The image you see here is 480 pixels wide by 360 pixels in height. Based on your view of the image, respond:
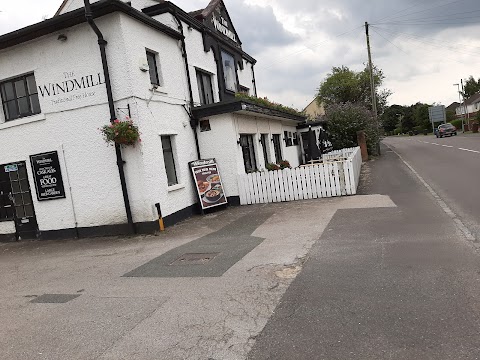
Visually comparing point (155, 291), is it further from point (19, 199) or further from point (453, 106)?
point (453, 106)

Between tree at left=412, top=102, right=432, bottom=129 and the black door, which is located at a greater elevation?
tree at left=412, top=102, right=432, bottom=129

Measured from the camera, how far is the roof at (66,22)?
30.6 feet

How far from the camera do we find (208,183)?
1208 cm

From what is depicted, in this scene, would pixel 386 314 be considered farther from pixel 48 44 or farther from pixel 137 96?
pixel 48 44

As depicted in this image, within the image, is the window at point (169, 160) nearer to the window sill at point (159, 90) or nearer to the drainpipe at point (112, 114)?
the window sill at point (159, 90)

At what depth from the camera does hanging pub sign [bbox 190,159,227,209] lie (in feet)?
38.8

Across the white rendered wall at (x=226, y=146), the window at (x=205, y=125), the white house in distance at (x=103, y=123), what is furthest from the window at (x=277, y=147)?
the window at (x=205, y=125)

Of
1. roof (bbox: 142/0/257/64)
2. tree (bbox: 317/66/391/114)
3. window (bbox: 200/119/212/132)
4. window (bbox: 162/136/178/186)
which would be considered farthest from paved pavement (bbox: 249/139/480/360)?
tree (bbox: 317/66/391/114)

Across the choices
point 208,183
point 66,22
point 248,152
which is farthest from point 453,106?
point 66,22

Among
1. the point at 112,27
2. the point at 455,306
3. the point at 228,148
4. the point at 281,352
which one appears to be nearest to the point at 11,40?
the point at 112,27

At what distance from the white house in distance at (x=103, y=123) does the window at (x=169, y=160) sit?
1.1 inches

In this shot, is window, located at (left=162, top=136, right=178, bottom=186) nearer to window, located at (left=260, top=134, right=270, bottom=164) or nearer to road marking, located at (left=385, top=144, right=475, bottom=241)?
window, located at (left=260, top=134, right=270, bottom=164)

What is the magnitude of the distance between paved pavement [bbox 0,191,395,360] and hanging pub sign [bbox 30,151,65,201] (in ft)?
5.27

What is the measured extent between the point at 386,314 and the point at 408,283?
0.91m
